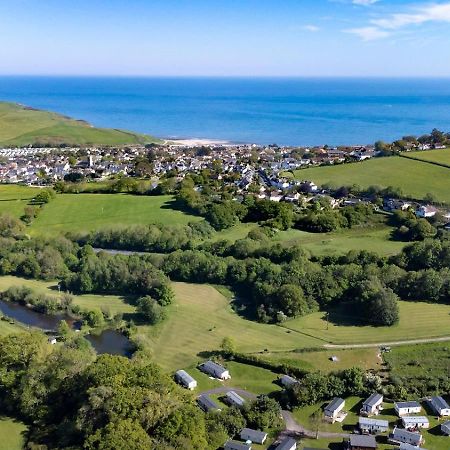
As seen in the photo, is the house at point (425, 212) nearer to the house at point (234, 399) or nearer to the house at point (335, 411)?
the house at point (335, 411)

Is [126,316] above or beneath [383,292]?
beneath

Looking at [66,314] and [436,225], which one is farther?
[436,225]

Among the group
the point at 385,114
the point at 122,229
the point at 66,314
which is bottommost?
the point at 66,314

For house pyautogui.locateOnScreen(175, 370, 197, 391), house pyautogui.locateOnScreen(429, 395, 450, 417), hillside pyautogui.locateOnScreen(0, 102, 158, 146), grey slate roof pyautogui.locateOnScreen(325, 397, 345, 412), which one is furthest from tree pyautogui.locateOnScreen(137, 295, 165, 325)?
hillside pyautogui.locateOnScreen(0, 102, 158, 146)

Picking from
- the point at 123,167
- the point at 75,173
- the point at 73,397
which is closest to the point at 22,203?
the point at 75,173

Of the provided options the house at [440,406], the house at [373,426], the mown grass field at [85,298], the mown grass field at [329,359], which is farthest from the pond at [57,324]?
the house at [440,406]

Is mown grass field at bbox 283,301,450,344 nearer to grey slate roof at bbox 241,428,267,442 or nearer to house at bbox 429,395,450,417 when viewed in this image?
house at bbox 429,395,450,417

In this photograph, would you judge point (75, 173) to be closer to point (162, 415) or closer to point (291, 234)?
point (291, 234)
